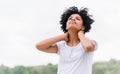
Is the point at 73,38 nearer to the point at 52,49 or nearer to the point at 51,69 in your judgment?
the point at 52,49

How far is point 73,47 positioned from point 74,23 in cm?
10

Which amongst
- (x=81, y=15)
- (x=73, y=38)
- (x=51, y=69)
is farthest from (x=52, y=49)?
(x=51, y=69)

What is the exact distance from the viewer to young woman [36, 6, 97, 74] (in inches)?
59.9

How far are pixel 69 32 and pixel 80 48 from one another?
0.09 meters

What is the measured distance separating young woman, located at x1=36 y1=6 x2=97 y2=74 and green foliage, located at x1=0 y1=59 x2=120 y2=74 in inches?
141

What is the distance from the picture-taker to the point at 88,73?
1.53m

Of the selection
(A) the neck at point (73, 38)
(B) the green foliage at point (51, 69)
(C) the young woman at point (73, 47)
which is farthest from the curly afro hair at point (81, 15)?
(B) the green foliage at point (51, 69)

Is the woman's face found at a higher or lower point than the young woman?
higher

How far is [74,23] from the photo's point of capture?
157 cm

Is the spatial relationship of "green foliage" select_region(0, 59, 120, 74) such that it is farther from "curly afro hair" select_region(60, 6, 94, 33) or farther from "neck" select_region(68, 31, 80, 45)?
"neck" select_region(68, 31, 80, 45)

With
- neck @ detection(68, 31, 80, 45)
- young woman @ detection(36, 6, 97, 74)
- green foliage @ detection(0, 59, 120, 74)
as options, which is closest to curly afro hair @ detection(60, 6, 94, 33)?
young woman @ detection(36, 6, 97, 74)

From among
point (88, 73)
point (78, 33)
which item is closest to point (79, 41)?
point (78, 33)

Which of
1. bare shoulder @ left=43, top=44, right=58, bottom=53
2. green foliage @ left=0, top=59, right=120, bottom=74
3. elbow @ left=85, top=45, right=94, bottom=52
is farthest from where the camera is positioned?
green foliage @ left=0, top=59, right=120, bottom=74

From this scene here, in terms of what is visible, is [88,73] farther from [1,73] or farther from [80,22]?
[1,73]
